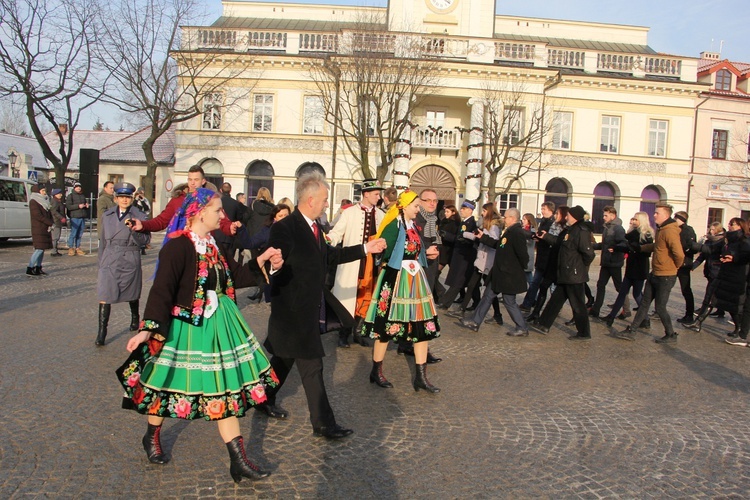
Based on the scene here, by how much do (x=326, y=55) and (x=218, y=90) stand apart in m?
6.03

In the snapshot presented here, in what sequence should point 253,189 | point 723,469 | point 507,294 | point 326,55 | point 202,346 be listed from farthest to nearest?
point 253,189 → point 326,55 → point 507,294 → point 723,469 → point 202,346

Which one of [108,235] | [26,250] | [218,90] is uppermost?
[218,90]

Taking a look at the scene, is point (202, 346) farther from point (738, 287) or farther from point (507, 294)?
point (738, 287)

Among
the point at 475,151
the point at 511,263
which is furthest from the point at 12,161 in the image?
the point at 511,263

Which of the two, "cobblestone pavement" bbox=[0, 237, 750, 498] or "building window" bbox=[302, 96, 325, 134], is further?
"building window" bbox=[302, 96, 325, 134]

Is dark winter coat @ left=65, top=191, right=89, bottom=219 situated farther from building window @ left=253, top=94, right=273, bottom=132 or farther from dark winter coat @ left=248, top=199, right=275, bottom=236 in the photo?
building window @ left=253, top=94, right=273, bottom=132

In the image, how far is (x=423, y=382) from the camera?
604cm

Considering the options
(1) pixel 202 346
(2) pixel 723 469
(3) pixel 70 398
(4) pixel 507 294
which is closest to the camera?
(1) pixel 202 346

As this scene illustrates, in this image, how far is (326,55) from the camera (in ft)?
103

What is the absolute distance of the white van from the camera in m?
20.1

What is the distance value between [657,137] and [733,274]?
27.2 metres

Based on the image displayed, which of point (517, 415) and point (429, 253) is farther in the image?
point (429, 253)

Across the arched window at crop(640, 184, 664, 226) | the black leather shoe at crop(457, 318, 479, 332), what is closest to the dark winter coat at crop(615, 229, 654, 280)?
the black leather shoe at crop(457, 318, 479, 332)

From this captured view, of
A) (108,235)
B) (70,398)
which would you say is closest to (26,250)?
(108,235)
